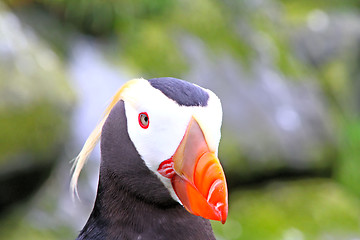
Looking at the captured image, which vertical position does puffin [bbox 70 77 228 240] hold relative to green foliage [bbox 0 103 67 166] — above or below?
above

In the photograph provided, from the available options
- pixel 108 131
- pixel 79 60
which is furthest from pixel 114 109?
pixel 79 60

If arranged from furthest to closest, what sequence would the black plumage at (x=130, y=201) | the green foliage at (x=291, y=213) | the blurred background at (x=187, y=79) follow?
the green foliage at (x=291, y=213) < the blurred background at (x=187, y=79) < the black plumage at (x=130, y=201)

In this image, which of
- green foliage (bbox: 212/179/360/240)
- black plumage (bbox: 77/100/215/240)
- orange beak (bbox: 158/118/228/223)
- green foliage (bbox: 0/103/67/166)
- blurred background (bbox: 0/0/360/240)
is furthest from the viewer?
green foliage (bbox: 212/179/360/240)

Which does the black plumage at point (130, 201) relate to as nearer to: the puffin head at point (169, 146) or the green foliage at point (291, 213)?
the puffin head at point (169, 146)

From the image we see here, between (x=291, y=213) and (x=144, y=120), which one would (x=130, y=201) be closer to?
(x=144, y=120)

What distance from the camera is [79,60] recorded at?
3.33 metres

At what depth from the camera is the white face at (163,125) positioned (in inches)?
Answer: 44.6

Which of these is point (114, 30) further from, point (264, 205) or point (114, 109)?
point (114, 109)

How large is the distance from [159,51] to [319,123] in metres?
1.26

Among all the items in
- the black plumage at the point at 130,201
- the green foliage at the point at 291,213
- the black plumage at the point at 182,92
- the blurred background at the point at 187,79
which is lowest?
the green foliage at the point at 291,213

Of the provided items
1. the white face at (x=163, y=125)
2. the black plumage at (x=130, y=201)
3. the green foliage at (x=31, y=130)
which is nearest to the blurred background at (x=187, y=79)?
the green foliage at (x=31, y=130)

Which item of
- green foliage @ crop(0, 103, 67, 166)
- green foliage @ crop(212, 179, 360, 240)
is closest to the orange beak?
green foliage @ crop(0, 103, 67, 166)

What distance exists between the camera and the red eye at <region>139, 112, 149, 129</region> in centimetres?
118

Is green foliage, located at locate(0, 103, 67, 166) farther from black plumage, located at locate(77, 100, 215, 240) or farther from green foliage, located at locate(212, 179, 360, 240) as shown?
black plumage, located at locate(77, 100, 215, 240)
